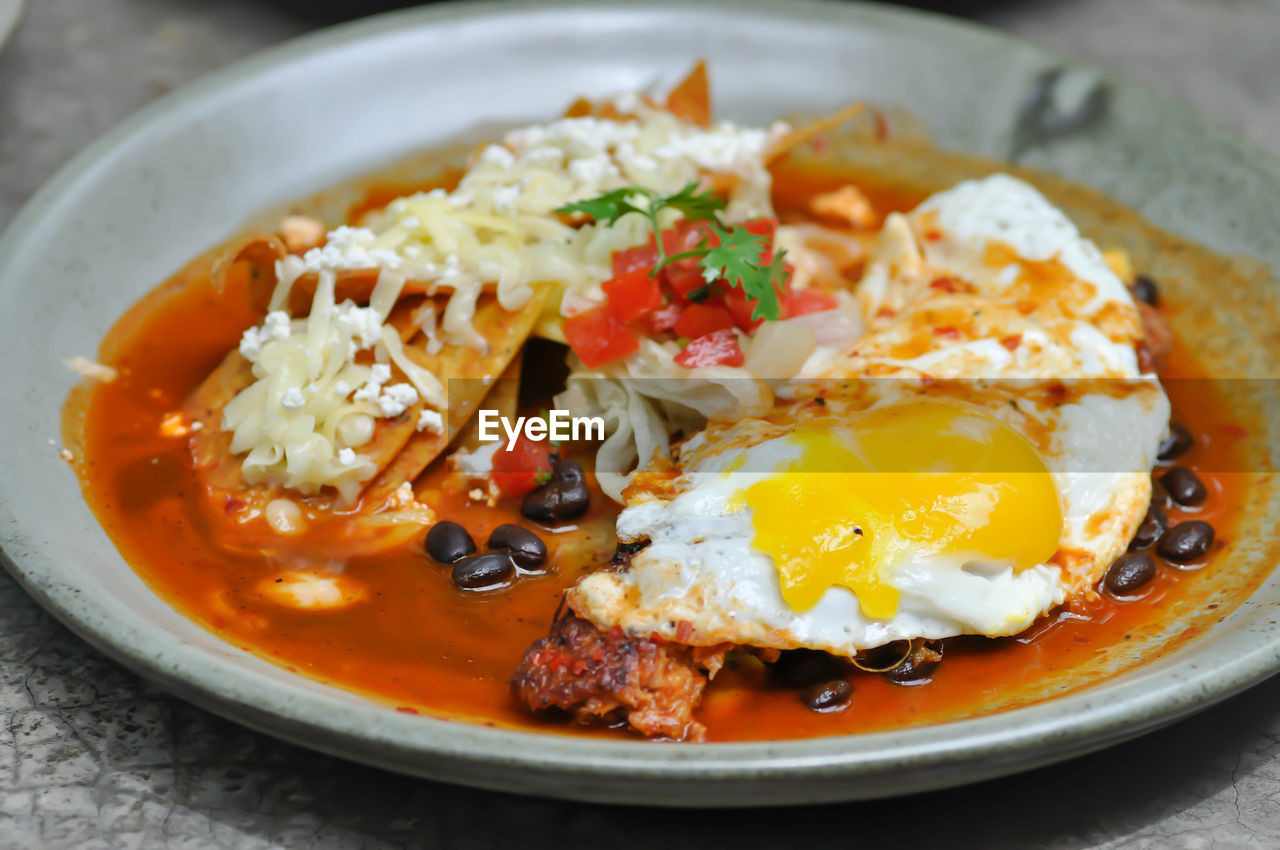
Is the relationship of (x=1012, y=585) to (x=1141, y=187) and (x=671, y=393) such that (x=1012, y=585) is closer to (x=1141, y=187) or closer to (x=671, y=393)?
(x=671, y=393)

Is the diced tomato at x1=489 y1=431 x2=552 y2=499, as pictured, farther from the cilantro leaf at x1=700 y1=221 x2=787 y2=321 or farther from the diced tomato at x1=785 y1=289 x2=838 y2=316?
the diced tomato at x1=785 y1=289 x2=838 y2=316

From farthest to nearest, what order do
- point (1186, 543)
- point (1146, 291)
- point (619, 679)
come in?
1. point (1146, 291)
2. point (1186, 543)
3. point (619, 679)

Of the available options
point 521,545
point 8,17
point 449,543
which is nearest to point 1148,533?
point 521,545

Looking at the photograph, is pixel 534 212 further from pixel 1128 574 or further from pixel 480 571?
pixel 1128 574

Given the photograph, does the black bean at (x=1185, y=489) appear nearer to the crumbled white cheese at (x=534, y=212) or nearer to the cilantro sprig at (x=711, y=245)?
the cilantro sprig at (x=711, y=245)

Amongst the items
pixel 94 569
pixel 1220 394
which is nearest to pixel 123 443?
pixel 94 569

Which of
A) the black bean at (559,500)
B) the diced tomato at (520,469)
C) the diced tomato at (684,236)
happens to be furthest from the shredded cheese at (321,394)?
the diced tomato at (684,236)

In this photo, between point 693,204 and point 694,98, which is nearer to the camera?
point 693,204
